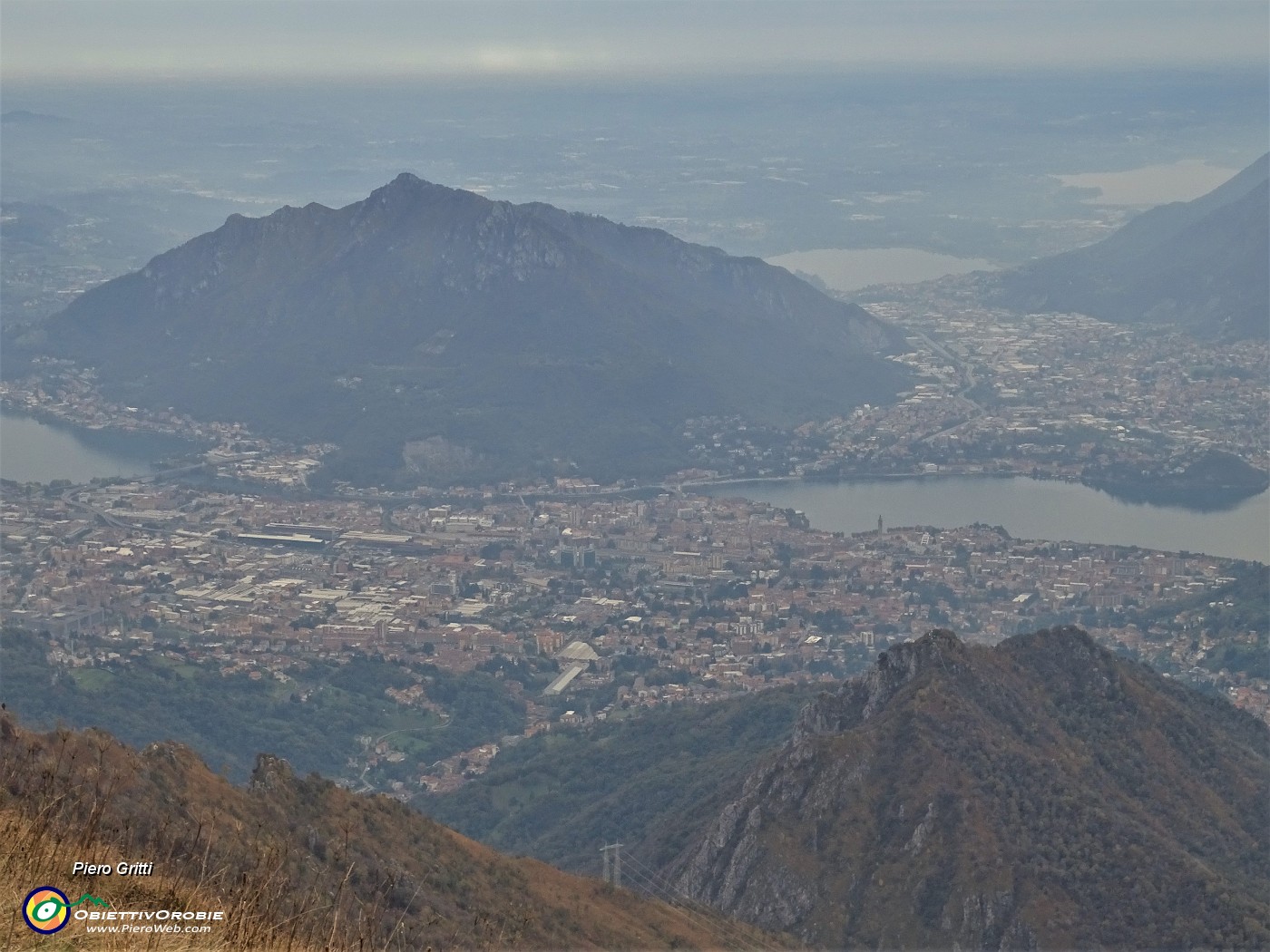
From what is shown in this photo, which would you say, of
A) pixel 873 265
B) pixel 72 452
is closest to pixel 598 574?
pixel 72 452

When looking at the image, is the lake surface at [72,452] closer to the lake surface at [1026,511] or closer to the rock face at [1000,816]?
the lake surface at [1026,511]

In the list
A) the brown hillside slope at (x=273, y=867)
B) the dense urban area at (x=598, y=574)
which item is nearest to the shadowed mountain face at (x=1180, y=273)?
the dense urban area at (x=598, y=574)

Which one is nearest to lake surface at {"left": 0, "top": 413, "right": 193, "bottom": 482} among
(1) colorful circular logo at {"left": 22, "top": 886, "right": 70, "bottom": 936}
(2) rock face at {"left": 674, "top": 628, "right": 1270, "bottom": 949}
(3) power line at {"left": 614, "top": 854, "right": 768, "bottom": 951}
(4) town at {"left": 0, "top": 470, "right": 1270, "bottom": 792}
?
(4) town at {"left": 0, "top": 470, "right": 1270, "bottom": 792}

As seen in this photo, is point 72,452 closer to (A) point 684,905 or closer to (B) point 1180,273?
(A) point 684,905

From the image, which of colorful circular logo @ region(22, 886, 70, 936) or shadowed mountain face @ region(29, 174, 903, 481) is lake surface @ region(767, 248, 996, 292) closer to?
shadowed mountain face @ region(29, 174, 903, 481)

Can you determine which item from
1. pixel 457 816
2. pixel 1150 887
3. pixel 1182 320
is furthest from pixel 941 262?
pixel 1150 887
